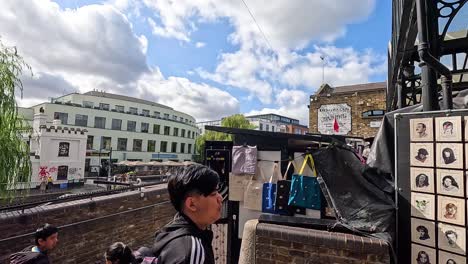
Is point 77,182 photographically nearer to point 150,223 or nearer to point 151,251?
point 150,223

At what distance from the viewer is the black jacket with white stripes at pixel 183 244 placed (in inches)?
46.6

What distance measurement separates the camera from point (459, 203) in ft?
7.30

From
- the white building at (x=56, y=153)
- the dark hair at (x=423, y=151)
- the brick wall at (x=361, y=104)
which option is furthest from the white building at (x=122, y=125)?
the dark hair at (x=423, y=151)

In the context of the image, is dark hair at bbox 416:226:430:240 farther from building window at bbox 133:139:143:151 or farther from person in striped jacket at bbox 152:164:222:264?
building window at bbox 133:139:143:151

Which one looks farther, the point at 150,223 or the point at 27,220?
the point at 150,223

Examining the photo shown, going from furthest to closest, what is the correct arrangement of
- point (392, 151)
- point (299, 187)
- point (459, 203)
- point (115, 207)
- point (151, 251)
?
point (115, 207), point (299, 187), point (392, 151), point (459, 203), point (151, 251)

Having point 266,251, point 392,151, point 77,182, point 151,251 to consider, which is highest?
point 392,151

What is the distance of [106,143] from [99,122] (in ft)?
10.3

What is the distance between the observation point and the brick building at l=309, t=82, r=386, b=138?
1325 cm

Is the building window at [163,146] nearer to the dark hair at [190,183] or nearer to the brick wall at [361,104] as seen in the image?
the brick wall at [361,104]

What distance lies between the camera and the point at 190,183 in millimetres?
1416

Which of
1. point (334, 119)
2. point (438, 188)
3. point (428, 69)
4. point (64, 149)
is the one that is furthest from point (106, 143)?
point (438, 188)

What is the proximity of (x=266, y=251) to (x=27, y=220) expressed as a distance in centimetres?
566

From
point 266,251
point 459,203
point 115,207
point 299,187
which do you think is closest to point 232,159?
point 299,187
